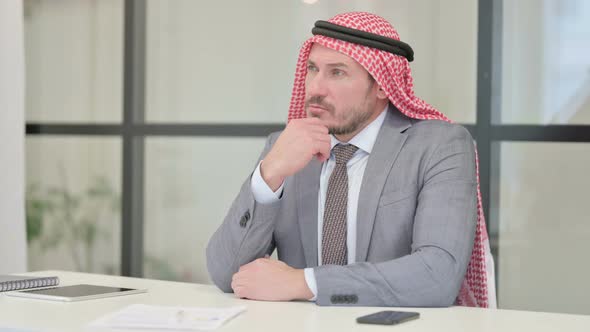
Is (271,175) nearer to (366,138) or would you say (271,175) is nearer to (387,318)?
(366,138)

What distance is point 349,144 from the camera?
115 inches

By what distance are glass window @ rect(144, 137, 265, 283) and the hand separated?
239cm

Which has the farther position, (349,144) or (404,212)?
(349,144)

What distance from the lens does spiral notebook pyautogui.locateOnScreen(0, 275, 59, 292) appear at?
2438 millimetres

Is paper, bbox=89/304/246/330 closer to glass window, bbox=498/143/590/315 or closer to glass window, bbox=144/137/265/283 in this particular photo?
glass window, bbox=498/143/590/315

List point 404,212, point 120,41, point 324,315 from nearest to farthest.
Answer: point 324,315, point 404,212, point 120,41

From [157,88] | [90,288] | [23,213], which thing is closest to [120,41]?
[157,88]

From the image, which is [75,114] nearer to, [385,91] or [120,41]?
[120,41]

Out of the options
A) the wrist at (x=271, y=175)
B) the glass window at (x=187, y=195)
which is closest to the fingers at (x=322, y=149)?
the wrist at (x=271, y=175)

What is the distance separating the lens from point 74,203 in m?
5.30

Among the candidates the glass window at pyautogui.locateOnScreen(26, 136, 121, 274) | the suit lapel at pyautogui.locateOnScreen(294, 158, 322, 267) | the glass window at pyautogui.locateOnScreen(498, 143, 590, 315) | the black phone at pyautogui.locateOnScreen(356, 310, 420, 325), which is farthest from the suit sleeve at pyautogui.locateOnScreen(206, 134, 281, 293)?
the glass window at pyautogui.locateOnScreen(26, 136, 121, 274)

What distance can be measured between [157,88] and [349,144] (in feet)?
7.59

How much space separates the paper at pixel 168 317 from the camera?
5.96ft

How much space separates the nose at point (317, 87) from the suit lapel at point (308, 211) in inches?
10.2
